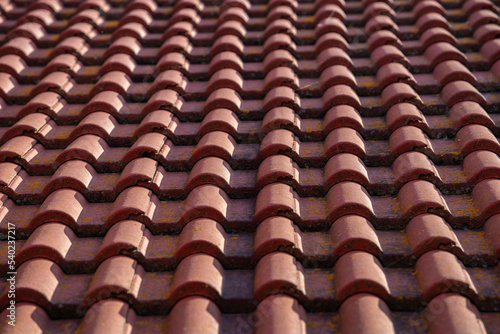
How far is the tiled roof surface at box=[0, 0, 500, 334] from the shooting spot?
228cm

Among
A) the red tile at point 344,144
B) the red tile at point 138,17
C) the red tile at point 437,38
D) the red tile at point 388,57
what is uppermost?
the red tile at point 138,17

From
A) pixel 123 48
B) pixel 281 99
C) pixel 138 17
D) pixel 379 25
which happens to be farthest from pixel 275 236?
pixel 138 17

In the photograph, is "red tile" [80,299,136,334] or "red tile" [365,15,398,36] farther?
"red tile" [365,15,398,36]

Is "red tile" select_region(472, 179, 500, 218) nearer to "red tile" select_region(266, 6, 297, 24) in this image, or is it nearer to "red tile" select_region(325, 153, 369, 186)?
"red tile" select_region(325, 153, 369, 186)

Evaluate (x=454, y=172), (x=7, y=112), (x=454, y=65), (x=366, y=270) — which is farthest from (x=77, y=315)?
(x=454, y=65)

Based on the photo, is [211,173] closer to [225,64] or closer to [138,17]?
[225,64]

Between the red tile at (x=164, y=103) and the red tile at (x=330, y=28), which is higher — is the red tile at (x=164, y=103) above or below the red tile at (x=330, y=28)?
below

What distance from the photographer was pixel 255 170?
10.1 feet

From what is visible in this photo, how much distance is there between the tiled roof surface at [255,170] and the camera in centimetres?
228

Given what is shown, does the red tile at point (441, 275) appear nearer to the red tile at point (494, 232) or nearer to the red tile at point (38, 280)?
the red tile at point (494, 232)

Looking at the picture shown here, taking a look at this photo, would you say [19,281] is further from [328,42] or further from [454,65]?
[454,65]

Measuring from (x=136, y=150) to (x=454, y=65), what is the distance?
2.51m

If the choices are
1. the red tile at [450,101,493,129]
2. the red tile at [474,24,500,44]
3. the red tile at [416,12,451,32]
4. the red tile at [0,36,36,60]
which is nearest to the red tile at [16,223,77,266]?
the red tile at [0,36,36,60]

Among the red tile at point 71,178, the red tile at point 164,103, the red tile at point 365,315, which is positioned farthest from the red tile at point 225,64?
the red tile at point 365,315
